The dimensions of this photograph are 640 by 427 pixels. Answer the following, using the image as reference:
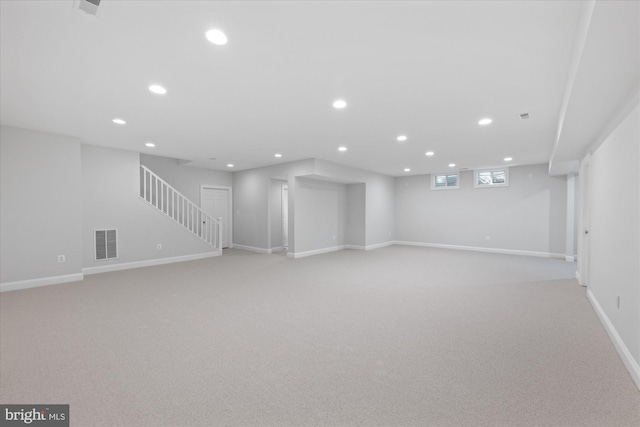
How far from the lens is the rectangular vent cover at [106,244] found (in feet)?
18.7

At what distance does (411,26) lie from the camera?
6.53ft

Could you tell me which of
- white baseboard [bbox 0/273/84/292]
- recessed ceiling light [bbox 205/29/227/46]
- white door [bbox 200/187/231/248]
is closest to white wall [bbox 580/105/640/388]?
recessed ceiling light [bbox 205/29/227/46]

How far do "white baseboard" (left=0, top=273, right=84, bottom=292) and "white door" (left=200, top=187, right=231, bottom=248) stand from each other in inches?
149

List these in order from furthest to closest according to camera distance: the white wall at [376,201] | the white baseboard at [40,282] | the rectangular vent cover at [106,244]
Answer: the white wall at [376,201] → the rectangular vent cover at [106,244] → the white baseboard at [40,282]

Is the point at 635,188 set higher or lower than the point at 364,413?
higher

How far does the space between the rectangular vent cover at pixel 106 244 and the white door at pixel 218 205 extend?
9.13 ft

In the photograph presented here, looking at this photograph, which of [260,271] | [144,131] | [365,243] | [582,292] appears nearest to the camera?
[582,292]

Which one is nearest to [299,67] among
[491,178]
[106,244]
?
[106,244]

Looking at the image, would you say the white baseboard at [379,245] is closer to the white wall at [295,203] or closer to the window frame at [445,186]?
the white wall at [295,203]

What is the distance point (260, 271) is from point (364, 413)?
4.32 m

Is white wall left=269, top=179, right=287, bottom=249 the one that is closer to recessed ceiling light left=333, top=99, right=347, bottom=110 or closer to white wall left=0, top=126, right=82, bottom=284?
white wall left=0, top=126, right=82, bottom=284

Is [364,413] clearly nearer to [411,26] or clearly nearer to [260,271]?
[411,26]

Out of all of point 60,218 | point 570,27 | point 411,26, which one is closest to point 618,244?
point 570,27

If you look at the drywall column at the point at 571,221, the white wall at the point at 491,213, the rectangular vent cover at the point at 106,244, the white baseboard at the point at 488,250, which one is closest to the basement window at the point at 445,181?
the white wall at the point at 491,213
